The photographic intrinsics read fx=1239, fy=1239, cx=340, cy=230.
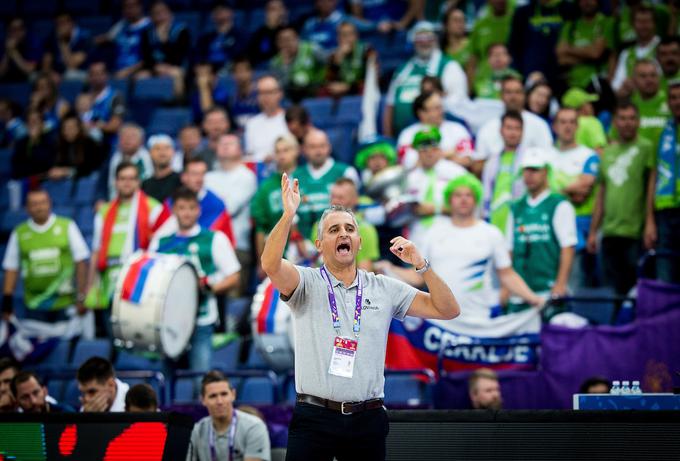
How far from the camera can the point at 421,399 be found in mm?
9195

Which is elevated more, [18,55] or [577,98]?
[18,55]

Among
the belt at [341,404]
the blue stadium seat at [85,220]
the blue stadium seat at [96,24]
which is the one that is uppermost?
the blue stadium seat at [96,24]

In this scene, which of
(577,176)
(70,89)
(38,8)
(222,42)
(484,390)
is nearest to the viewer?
(484,390)

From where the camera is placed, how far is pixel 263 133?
488 inches

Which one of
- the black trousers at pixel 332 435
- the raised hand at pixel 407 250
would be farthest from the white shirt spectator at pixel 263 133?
the black trousers at pixel 332 435

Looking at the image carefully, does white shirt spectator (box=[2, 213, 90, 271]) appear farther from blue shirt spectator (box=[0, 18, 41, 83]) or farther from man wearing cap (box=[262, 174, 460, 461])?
man wearing cap (box=[262, 174, 460, 461])

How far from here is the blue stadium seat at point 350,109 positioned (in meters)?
12.9

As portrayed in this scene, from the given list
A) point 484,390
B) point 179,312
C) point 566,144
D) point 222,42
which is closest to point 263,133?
point 222,42

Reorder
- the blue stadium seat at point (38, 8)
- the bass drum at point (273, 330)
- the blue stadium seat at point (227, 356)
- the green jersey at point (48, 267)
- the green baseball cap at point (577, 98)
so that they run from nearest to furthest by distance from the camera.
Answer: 1. the bass drum at point (273, 330)
2. the blue stadium seat at point (227, 356)
3. the green baseball cap at point (577, 98)
4. the green jersey at point (48, 267)
5. the blue stadium seat at point (38, 8)

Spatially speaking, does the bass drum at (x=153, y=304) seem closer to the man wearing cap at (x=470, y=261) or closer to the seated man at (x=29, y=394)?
the seated man at (x=29, y=394)

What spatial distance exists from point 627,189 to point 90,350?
4.95 meters

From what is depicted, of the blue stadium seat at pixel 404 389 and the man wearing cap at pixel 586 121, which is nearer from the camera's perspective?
the blue stadium seat at pixel 404 389

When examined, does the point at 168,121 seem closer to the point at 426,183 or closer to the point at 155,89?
the point at 155,89

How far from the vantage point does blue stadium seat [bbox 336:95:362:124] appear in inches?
507
